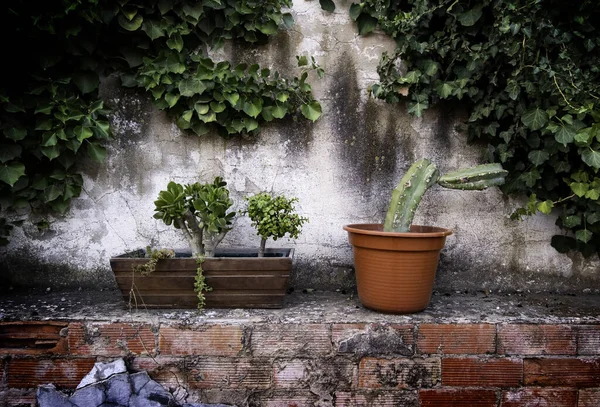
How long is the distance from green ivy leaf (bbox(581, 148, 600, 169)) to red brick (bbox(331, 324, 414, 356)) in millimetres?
1066

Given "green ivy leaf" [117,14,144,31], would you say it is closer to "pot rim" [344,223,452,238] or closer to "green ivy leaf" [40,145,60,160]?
"green ivy leaf" [40,145,60,160]

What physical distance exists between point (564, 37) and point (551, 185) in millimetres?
658

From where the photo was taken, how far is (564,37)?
219 centimetres

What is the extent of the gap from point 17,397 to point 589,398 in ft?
7.48

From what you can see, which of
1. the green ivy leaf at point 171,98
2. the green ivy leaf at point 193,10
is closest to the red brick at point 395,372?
the green ivy leaf at point 171,98

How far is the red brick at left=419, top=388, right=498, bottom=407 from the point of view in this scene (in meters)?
1.98

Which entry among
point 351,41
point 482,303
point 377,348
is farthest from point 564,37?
point 377,348

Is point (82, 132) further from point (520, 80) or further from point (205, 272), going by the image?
point (520, 80)

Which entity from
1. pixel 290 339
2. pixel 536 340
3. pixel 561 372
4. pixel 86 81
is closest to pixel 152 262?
pixel 290 339

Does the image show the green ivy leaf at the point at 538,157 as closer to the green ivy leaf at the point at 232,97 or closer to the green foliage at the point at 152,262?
the green ivy leaf at the point at 232,97

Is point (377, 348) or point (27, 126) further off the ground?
point (27, 126)

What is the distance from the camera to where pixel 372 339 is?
1952 millimetres

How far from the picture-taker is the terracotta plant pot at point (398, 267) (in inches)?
78.9

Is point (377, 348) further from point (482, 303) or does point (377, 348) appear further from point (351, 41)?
point (351, 41)
